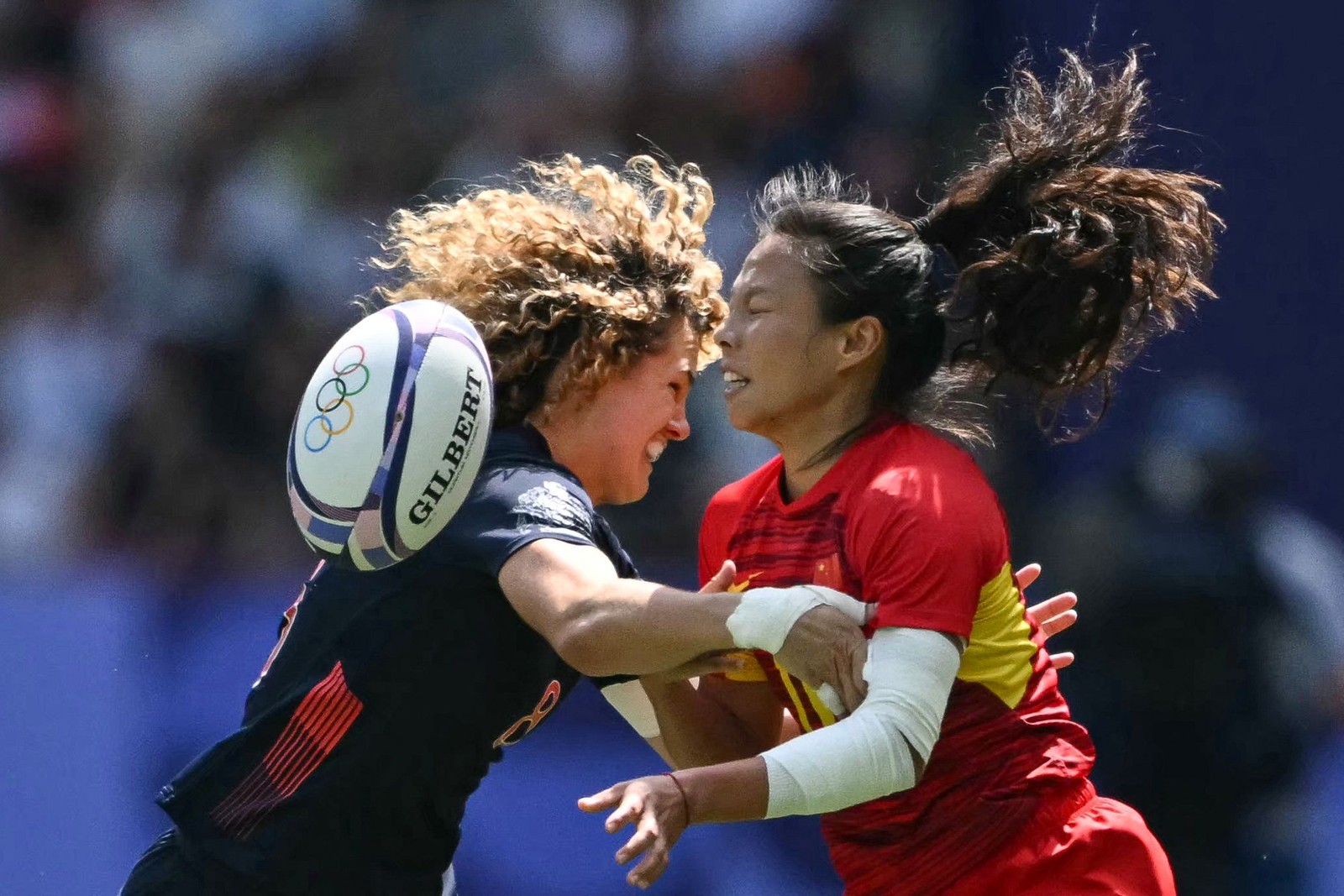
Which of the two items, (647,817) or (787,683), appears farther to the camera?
(787,683)

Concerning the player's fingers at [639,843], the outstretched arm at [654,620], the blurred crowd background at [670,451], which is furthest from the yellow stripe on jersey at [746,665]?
the blurred crowd background at [670,451]

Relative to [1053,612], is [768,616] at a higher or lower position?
higher

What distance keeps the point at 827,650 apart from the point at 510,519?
1.88 feet

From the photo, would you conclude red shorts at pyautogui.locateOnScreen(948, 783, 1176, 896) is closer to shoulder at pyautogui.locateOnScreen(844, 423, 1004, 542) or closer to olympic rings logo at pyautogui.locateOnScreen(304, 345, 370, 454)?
shoulder at pyautogui.locateOnScreen(844, 423, 1004, 542)

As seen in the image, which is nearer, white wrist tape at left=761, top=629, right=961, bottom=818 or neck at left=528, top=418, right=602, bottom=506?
white wrist tape at left=761, top=629, right=961, bottom=818

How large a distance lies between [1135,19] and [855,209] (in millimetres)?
3173

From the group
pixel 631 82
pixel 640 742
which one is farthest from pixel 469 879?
pixel 631 82

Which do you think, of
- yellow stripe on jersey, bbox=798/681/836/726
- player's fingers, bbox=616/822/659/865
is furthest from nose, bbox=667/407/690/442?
player's fingers, bbox=616/822/659/865

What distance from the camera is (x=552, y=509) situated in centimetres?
288

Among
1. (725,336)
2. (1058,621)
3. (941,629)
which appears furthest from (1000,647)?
(725,336)

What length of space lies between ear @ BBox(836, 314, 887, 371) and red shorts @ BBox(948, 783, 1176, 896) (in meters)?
0.87

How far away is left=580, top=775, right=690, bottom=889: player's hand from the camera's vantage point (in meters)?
2.45

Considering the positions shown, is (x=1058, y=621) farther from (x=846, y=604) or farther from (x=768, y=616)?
(x=768, y=616)

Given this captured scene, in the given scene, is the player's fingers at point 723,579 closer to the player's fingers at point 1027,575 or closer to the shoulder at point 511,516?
the shoulder at point 511,516
